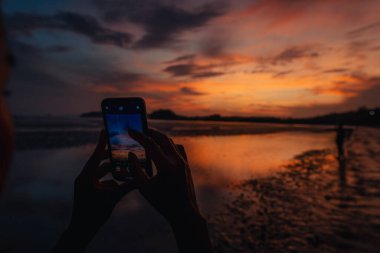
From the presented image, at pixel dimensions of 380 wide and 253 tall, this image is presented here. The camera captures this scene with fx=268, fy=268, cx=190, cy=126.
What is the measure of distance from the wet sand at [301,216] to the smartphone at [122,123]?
151 inches

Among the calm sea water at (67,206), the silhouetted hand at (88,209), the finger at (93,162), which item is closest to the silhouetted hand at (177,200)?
the silhouetted hand at (88,209)

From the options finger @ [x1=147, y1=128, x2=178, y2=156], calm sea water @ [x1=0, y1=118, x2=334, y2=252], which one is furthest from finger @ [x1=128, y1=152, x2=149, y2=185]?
calm sea water @ [x1=0, y1=118, x2=334, y2=252]

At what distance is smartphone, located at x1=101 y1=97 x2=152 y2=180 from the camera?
214cm

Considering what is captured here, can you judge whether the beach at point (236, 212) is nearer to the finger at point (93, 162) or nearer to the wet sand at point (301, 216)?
the wet sand at point (301, 216)

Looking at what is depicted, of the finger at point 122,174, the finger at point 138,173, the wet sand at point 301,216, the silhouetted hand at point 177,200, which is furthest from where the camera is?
the wet sand at point 301,216

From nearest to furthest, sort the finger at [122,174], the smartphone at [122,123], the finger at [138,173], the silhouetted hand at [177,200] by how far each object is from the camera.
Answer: the silhouetted hand at [177,200] → the finger at [138,173] → the finger at [122,174] → the smartphone at [122,123]

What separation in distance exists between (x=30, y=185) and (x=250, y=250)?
7761mm

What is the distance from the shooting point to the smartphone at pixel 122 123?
2.14 meters

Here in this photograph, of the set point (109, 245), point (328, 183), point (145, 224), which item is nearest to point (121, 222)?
point (145, 224)

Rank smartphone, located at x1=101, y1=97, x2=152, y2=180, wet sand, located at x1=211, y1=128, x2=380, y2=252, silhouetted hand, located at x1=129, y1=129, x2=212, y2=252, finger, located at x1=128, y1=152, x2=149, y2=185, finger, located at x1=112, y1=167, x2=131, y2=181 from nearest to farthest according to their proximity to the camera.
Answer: silhouetted hand, located at x1=129, y1=129, x2=212, y2=252
finger, located at x1=128, y1=152, x2=149, y2=185
finger, located at x1=112, y1=167, x2=131, y2=181
smartphone, located at x1=101, y1=97, x2=152, y2=180
wet sand, located at x1=211, y1=128, x2=380, y2=252

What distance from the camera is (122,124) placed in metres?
2.17

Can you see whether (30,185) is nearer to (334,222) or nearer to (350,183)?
(334,222)

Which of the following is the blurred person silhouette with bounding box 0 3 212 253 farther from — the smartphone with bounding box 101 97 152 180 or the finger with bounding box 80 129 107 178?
the smartphone with bounding box 101 97 152 180

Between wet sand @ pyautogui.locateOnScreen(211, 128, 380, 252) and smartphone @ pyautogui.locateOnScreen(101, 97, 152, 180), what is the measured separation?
383 cm
